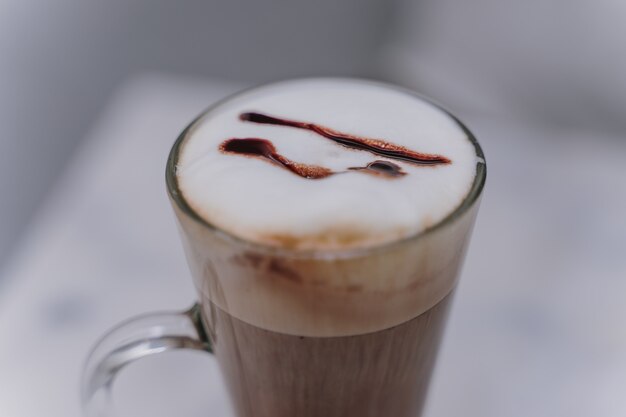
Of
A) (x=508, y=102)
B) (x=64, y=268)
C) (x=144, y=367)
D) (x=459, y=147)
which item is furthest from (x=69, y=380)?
(x=508, y=102)

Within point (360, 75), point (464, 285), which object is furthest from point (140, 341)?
point (360, 75)

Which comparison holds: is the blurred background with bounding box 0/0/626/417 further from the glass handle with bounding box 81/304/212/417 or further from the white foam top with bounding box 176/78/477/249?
the white foam top with bounding box 176/78/477/249

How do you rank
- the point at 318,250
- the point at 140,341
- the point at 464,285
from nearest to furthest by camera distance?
the point at 318,250 < the point at 140,341 < the point at 464,285

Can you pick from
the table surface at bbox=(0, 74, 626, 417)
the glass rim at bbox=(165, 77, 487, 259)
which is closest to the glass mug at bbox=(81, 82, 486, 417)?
the glass rim at bbox=(165, 77, 487, 259)

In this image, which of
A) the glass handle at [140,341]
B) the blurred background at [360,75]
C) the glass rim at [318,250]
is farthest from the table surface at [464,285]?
the glass rim at [318,250]

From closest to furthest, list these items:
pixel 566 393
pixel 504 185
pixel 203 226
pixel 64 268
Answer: pixel 203 226
pixel 566 393
pixel 64 268
pixel 504 185

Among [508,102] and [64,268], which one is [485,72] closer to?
[508,102]

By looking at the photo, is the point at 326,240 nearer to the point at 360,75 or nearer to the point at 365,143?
the point at 365,143
